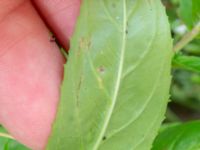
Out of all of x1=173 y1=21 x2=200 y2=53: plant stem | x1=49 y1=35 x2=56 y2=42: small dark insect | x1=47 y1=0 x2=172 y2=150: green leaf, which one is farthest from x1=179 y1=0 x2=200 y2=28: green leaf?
x1=49 y1=35 x2=56 y2=42: small dark insect

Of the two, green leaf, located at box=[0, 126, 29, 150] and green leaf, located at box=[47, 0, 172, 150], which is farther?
green leaf, located at box=[0, 126, 29, 150]

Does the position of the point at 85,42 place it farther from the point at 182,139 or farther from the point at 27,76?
the point at 182,139

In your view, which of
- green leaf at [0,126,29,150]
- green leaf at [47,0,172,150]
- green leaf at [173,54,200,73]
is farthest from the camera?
green leaf at [0,126,29,150]

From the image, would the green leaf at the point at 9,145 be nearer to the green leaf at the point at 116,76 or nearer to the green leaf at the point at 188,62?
the green leaf at the point at 116,76

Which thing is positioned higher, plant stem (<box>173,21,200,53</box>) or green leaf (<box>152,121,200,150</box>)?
plant stem (<box>173,21,200,53</box>)

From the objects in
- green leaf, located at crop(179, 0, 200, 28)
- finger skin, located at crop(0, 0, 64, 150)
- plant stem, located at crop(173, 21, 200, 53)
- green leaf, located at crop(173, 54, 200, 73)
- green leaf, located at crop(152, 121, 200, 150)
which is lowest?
green leaf, located at crop(152, 121, 200, 150)

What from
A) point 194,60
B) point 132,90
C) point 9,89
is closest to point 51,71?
point 9,89

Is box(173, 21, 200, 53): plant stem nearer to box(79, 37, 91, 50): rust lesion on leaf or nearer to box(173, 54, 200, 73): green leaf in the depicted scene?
box(173, 54, 200, 73): green leaf
